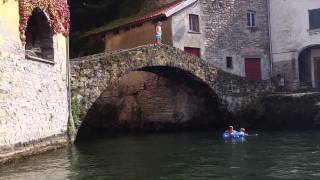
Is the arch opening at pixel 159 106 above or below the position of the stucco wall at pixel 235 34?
below

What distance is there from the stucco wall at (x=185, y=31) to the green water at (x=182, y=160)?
7.31 metres

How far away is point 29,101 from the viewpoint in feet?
57.0

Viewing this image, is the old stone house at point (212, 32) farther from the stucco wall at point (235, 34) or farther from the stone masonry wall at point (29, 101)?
the stone masonry wall at point (29, 101)

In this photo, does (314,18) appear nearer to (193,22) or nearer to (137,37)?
(193,22)

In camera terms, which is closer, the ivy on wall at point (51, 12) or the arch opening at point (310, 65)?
the ivy on wall at point (51, 12)

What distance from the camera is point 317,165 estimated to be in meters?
14.6

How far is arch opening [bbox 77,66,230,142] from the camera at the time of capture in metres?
28.3

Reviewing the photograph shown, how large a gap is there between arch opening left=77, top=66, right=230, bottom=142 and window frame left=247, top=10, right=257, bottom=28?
6915 mm

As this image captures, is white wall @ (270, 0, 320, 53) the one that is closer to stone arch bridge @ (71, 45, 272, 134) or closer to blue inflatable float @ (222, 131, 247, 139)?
stone arch bridge @ (71, 45, 272, 134)

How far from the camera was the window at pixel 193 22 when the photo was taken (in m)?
29.5

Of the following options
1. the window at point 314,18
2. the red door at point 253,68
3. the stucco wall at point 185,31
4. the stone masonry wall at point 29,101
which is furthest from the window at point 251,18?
the stone masonry wall at point 29,101

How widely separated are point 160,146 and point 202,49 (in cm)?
1046

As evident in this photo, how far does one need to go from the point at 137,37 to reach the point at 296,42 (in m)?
10.2

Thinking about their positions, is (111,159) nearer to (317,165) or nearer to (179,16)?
(317,165)
